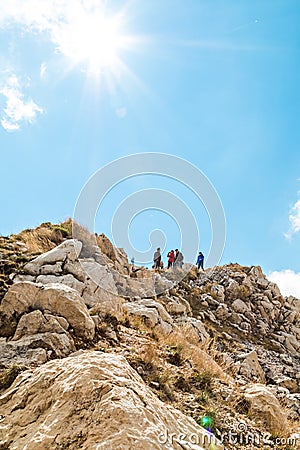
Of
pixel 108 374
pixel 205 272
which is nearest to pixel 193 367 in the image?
pixel 108 374

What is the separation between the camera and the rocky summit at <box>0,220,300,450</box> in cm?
373

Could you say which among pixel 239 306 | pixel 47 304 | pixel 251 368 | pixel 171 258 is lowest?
pixel 47 304

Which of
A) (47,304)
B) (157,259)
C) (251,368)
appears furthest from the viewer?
(157,259)

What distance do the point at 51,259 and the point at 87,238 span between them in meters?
7.38

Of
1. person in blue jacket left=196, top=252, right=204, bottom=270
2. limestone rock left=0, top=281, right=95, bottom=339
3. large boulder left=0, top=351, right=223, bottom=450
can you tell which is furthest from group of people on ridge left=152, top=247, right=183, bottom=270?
large boulder left=0, top=351, right=223, bottom=450

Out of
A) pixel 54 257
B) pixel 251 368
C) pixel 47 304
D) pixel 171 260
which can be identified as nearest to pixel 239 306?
pixel 171 260

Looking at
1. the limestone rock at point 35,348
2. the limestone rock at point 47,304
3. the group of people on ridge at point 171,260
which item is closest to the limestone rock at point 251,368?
the limestone rock at point 47,304

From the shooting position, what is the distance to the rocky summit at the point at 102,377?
3.73 m

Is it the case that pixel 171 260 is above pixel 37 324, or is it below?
above

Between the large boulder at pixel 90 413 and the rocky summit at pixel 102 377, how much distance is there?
1 centimetres

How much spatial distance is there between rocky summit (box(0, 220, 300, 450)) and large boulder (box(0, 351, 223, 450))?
0.01 metres

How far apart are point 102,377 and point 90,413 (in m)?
0.48

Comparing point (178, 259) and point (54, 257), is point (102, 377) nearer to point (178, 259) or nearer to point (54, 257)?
point (54, 257)

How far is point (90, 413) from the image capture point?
12.4ft
